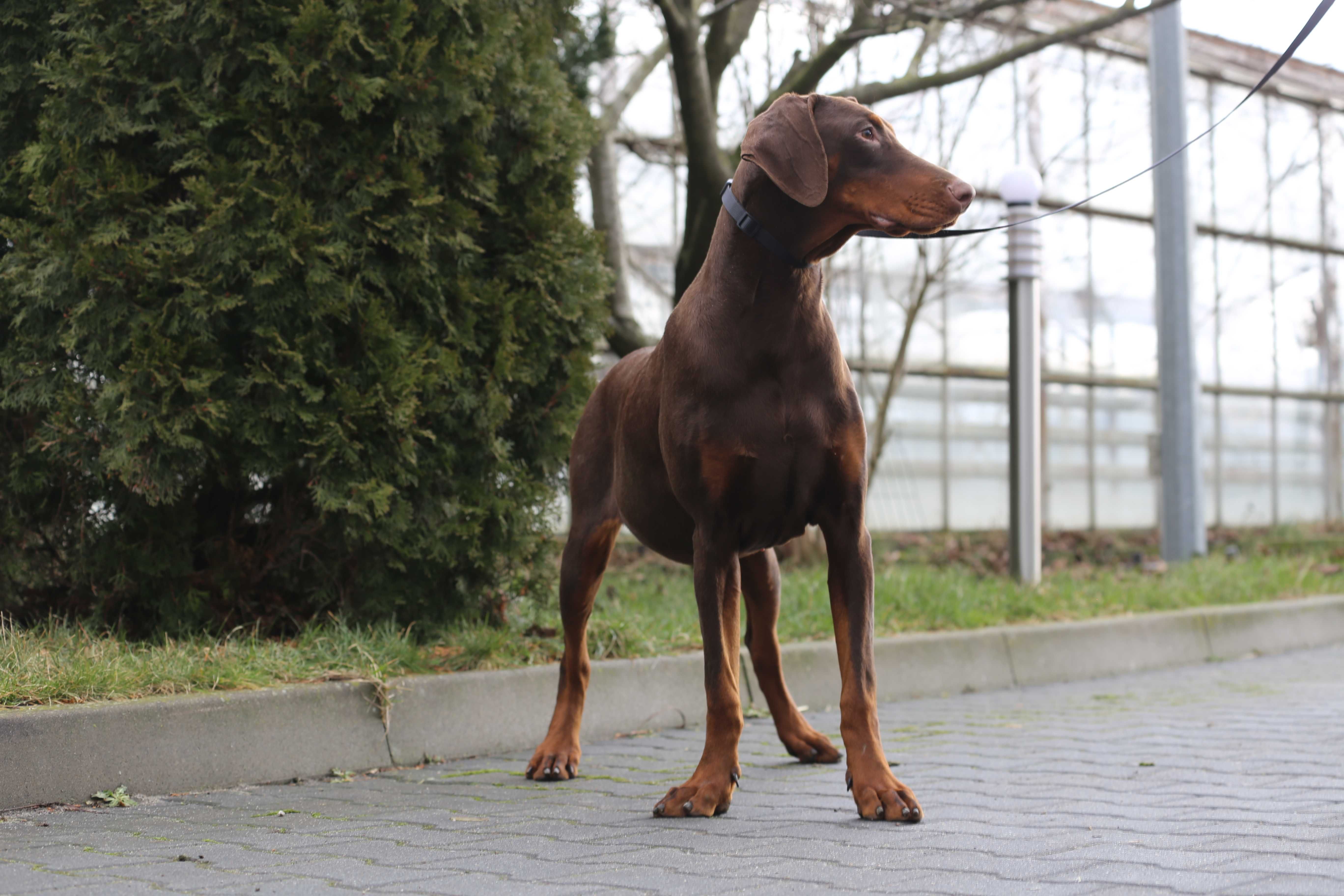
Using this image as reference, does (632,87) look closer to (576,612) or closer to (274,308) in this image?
(274,308)

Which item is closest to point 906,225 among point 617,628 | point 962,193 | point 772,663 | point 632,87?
point 962,193

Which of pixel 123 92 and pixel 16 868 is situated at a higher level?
pixel 123 92

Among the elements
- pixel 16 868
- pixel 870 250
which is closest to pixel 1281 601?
pixel 870 250

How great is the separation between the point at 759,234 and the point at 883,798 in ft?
5.11

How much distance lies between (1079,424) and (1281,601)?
22.8 ft

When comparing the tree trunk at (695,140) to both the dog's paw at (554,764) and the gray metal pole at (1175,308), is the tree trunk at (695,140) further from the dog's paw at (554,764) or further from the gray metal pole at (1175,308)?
the gray metal pole at (1175,308)

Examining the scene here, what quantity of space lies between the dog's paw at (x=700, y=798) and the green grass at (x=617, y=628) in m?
1.53

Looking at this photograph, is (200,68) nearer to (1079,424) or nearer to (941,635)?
(941,635)

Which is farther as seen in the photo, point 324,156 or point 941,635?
point 941,635

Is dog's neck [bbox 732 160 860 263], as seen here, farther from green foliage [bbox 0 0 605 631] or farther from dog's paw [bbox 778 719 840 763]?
green foliage [bbox 0 0 605 631]

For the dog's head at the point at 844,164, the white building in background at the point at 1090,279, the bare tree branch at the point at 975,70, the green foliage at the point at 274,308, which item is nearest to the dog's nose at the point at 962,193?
the dog's head at the point at 844,164

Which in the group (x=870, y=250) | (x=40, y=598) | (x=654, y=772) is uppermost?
(x=870, y=250)

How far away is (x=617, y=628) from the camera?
581cm

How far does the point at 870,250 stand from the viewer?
1350cm
